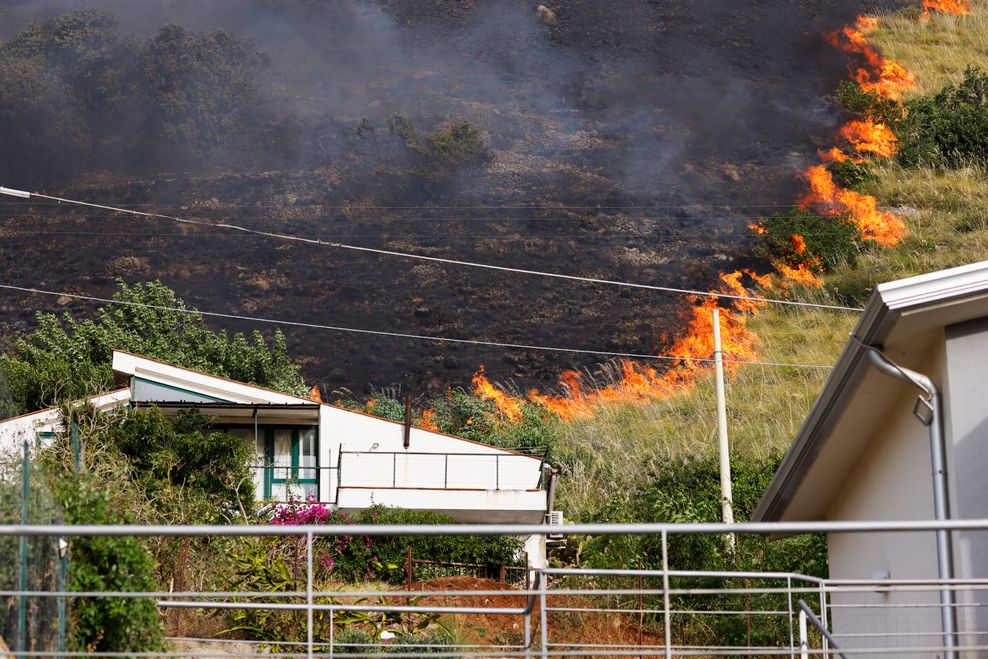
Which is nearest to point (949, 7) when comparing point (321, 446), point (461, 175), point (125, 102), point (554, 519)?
point (461, 175)

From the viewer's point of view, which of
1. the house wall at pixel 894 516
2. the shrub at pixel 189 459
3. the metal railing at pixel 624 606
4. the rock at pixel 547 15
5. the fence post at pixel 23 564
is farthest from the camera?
the rock at pixel 547 15

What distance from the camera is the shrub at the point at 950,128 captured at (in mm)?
55497

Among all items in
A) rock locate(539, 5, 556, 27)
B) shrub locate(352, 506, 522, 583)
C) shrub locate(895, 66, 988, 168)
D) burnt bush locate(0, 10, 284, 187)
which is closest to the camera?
shrub locate(352, 506, 522, 583)

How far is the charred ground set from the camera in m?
60.6

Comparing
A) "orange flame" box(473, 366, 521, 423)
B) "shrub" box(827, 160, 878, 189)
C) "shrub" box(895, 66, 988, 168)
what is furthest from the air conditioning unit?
"shrub" box(827, 160, 878, 189)

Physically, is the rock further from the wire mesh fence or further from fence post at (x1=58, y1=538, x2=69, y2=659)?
fence post at (x1=58, y1=538, x2=69, y2=659)

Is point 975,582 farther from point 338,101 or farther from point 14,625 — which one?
point 338,101

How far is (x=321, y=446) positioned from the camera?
2733cm

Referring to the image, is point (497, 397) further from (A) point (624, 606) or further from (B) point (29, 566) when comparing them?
(B) point (29, 566)

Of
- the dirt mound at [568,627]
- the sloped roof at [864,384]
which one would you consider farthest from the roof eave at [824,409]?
the dirt mound at [568,627]

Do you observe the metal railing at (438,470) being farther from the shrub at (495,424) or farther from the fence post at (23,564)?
the fence post at (23,564)

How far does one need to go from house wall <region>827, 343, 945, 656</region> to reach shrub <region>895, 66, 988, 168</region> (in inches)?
1930

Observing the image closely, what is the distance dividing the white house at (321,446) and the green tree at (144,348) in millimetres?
6652

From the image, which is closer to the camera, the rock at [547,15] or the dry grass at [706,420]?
the dry grass at [706,420]
